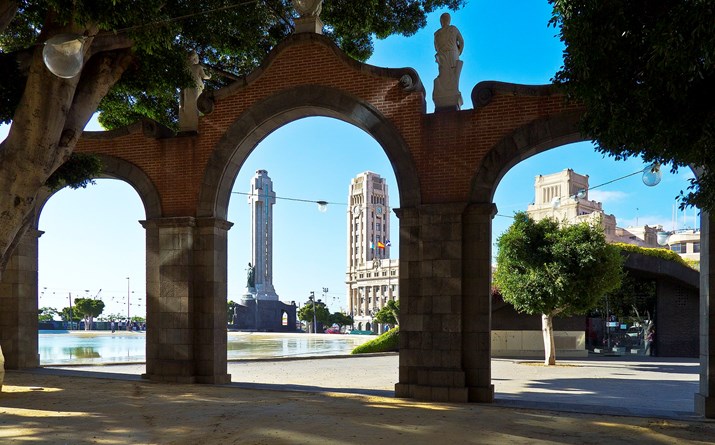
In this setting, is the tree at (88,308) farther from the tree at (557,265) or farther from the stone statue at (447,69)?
the stone statue at (447,69)

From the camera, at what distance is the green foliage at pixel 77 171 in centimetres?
1120

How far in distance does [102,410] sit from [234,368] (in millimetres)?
9371

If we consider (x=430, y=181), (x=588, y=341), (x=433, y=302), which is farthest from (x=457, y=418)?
(x=588, y=341)

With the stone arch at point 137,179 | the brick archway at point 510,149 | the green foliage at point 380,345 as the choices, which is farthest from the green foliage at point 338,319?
the brick archway at point 510,149

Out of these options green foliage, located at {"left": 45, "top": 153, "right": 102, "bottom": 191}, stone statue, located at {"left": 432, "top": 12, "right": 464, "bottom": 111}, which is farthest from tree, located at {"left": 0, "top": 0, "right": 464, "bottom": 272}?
stone statue, located at {"left": 432, "top": 12, "right": 464, "bottom": 111}

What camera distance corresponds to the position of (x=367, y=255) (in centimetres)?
12362

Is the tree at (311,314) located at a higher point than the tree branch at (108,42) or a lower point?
lower

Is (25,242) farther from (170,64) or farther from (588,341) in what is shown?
(588,341)

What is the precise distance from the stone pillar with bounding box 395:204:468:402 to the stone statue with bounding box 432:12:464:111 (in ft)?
6.87

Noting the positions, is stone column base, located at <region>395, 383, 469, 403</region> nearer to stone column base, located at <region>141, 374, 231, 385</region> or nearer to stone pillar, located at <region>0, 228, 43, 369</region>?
stone column base, located at <region>141, 374, 231, 385</region>

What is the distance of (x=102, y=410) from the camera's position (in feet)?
30.9

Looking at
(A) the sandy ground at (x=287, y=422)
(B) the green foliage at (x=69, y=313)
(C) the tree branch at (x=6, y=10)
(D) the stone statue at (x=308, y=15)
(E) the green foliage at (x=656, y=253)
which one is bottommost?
(B) the green foliage at (x=69, y=313)

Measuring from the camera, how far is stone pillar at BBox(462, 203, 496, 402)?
36.3 feet

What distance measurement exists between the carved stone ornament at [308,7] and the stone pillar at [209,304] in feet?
16.1
